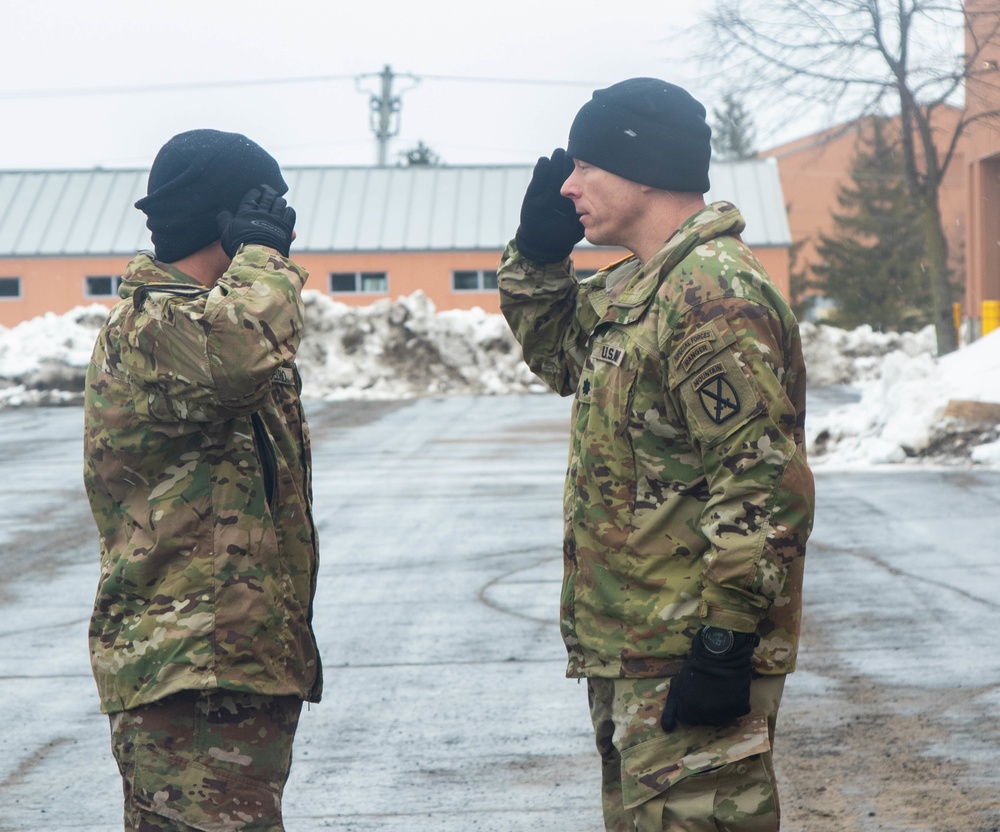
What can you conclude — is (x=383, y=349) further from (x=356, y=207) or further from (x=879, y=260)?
(x=879, y=260)

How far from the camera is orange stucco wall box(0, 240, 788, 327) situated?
37.7 m

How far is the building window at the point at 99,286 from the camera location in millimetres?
38375

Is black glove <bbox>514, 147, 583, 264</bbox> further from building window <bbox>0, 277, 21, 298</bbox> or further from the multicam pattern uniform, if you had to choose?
building window <bbox>0, 277, 21, 298</bbox>

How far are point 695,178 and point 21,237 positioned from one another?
3862cm

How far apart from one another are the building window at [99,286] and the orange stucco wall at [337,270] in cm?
13

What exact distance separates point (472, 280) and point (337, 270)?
12.6ft

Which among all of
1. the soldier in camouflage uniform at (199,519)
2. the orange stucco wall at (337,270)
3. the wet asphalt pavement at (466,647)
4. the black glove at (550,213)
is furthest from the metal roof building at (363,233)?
the soldier in camouflage uniform at (199,519)

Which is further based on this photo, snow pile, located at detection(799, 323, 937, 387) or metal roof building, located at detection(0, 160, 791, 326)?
metal roof building, located at detection(0, 160, 791, 326)

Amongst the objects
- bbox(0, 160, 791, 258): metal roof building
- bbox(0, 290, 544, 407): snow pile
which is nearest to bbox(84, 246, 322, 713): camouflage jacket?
bbox(0, 290, 544, 407): snow pile

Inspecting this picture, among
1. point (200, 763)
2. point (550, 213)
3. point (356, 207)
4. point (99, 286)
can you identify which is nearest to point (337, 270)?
point (356, 207)

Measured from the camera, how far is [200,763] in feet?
9.33

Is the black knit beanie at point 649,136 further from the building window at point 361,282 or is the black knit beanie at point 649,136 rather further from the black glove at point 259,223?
the building window at point 361,282

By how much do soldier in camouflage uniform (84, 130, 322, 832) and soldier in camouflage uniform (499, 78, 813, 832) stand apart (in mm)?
680

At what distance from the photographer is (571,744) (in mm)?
5148
